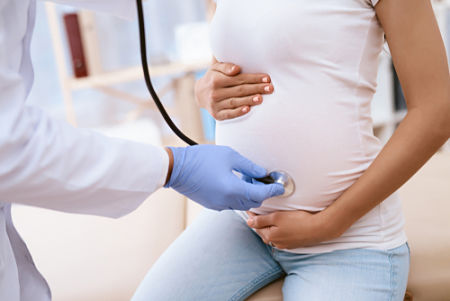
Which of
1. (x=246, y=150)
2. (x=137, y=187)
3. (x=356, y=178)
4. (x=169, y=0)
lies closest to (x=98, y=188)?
(x=137, y=187)

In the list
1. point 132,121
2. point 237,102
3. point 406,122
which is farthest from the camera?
point 132,121

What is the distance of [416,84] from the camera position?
863mm

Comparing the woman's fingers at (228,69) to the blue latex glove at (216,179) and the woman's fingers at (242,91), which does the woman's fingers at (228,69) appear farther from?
the blue latex glove at (216,179)

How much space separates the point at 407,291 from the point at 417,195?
390 millimetres

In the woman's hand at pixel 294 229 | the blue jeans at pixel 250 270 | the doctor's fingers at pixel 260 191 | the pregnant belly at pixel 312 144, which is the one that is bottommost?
the blue jeans at pixel 250 270

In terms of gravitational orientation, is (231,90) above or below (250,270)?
above

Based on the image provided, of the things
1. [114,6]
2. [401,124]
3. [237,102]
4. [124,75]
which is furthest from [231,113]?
[124,75]

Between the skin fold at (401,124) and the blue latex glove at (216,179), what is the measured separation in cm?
9

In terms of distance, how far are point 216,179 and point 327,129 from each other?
23 centimetres

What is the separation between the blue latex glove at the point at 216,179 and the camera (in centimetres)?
90

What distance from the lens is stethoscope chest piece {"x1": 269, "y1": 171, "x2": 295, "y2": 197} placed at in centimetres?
95

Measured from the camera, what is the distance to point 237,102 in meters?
0.99

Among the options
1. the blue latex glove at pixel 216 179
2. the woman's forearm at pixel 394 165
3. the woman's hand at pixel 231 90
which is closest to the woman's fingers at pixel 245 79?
the woman's hand at pixel 231 90

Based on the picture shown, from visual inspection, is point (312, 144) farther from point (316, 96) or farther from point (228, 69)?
point (228, 69)
